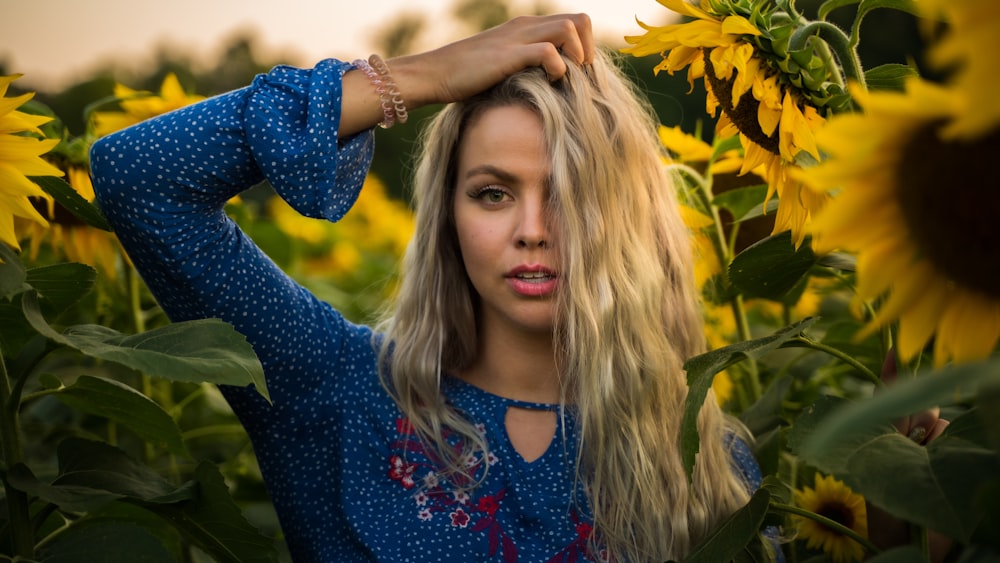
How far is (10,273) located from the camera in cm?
107

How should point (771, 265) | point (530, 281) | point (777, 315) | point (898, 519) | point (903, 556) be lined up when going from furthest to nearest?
point (777, 315)
point (530, 281)
point (771, 265)
point (898, 519)
point (903, 556)

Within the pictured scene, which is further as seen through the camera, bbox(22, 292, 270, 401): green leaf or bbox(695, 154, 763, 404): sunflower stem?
bbox(695, 154, 763, 404): sunflower stem

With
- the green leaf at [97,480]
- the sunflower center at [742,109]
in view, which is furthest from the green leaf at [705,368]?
the green leaf at [97,480]

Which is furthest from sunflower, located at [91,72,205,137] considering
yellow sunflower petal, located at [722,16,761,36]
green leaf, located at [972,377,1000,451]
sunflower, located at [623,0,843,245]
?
green leaf, located at [972,377,1000,451]

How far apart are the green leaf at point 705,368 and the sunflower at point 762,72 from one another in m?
0.17

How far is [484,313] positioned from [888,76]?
0.81m

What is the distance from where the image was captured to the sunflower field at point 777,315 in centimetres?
63

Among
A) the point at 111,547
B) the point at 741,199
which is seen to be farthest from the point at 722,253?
the point at 111,547

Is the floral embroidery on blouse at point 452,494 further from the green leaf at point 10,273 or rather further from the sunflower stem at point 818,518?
the green leaf at point 10,273

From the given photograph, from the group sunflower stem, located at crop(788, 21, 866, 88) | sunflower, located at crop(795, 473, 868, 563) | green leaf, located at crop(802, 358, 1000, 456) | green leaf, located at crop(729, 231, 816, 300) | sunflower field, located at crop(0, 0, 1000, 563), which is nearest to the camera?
green leaf, located at crop(802, 358, 1000, 456)

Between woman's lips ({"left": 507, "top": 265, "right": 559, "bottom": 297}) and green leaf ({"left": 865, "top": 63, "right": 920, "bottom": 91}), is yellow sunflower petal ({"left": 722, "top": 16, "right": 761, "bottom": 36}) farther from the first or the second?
woman's lips ({"left": 507, "top": 265, "right": 559, "bottom": 297})

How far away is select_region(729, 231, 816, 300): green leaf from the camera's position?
1.25 metres

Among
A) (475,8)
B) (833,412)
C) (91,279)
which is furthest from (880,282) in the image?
(475,8)

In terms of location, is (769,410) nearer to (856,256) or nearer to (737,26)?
(856,256)
